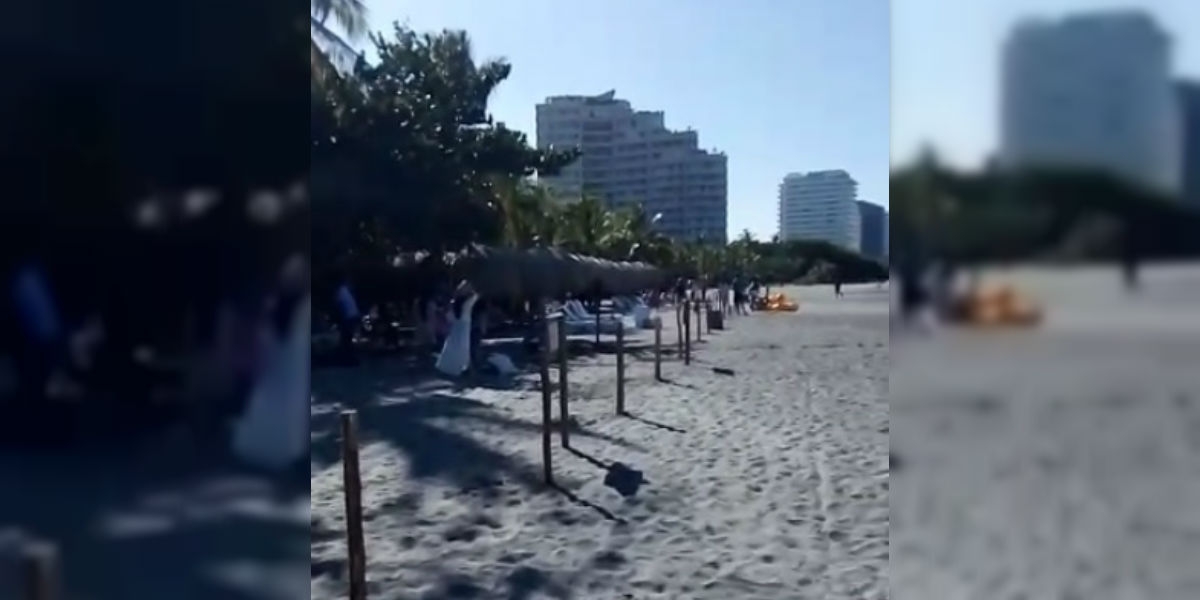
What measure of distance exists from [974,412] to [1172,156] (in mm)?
223

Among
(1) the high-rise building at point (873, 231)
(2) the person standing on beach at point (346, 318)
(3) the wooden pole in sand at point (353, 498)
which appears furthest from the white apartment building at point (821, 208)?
(2) the person standing on beach at point (346, 318)

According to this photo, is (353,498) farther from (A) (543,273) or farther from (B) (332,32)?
(A) (543,273)

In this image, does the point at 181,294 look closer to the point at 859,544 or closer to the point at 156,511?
the point at 156,511

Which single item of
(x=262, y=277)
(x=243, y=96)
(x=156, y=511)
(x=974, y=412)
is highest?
(x=243, y=96)

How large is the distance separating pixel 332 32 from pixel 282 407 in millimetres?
846

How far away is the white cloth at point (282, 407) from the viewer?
1712 millimetres

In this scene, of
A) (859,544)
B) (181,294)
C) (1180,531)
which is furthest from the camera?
(859,544)

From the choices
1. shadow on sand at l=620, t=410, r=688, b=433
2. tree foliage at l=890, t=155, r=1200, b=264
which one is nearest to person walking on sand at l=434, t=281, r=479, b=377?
shadow on sand at l=620, t=410, r=688, b=433

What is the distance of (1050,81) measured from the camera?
812 mm

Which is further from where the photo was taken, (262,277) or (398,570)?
(398,570)

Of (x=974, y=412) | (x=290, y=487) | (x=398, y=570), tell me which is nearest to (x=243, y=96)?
(x=290, y=487)

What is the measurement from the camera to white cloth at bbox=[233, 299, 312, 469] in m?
1.71

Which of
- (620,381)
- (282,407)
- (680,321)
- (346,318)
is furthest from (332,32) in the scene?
(680,321)

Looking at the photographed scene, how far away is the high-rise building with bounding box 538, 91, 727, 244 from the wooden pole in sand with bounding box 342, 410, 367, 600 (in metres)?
0.71
